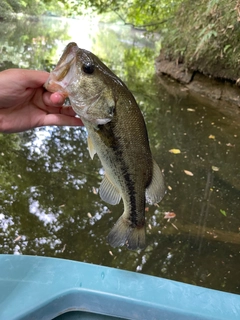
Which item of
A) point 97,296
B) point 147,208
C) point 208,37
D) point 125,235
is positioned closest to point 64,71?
point 125,235

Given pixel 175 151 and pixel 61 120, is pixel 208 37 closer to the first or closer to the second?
pixel 175 151

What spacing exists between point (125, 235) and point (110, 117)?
0.62m

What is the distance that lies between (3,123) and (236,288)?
2409mm

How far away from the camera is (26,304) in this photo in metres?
1.58

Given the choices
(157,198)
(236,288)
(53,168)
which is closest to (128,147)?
(157,198)

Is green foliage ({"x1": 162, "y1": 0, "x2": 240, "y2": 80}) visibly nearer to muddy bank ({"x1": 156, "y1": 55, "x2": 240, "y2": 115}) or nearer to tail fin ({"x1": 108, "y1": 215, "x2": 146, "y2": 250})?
muddy bank ({"x1": 156, "y1": 55, "x2": 240, "y2": 115})

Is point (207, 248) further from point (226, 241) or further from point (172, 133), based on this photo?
point (172, 133)

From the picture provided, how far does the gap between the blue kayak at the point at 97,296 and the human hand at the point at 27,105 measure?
0.80m

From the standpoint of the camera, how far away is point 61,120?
1.85 meters

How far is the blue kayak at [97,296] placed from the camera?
5.35 feet

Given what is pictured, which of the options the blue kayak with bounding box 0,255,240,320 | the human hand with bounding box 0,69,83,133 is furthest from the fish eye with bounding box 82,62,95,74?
the blue kayak with bounding box 0,255,240,320

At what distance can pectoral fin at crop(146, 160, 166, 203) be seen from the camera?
1521mm

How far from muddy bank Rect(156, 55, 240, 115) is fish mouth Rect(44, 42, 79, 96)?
6.14 metres

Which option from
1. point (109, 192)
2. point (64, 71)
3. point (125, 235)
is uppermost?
point (64, 71)
